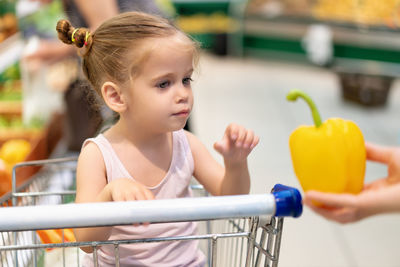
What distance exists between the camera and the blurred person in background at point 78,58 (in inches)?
52.4

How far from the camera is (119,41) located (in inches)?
41.0

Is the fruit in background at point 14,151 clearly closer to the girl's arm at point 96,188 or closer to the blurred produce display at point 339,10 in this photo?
the girl's arm at point 96,188

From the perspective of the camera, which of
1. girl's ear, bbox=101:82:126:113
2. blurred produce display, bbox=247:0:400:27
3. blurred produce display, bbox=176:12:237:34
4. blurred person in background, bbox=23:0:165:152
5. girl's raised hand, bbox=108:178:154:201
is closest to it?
girl's raised hand, bbox=108:178:154:201

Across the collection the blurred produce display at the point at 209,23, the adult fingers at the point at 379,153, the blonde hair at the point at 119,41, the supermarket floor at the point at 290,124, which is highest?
the blurred produce display at the point at 209,23

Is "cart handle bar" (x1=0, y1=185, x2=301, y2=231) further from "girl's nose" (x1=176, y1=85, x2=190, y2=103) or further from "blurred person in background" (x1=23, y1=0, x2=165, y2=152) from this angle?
"blurred person in background" (x1=23, y1=0, x2=165, y2=152)

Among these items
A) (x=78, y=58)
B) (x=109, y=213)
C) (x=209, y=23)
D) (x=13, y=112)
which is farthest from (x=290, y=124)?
(x=209, y=23)

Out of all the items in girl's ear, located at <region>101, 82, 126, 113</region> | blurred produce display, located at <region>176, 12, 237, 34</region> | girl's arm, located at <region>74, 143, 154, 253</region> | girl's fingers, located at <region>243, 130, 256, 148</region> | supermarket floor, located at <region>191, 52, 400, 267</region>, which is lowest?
supermarket floor, located at <region>191, 52, 400, 267</region>

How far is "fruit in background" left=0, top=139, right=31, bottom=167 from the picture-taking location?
2.31m

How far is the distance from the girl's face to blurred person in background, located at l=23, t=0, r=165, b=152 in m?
0.19

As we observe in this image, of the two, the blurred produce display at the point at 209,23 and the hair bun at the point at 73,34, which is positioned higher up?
the blurred produce display at the point at 209,23

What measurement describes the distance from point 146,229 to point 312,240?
138 centimetres

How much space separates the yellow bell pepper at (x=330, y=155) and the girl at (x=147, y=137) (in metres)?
0.11

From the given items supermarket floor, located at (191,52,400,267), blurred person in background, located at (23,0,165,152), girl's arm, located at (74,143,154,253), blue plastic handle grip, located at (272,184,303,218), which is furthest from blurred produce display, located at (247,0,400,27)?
blue plastic handle grip, located at (272,184,303,218)

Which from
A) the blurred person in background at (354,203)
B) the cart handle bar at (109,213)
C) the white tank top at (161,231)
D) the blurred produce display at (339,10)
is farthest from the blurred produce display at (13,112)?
the blurred produce display at (339,10)
